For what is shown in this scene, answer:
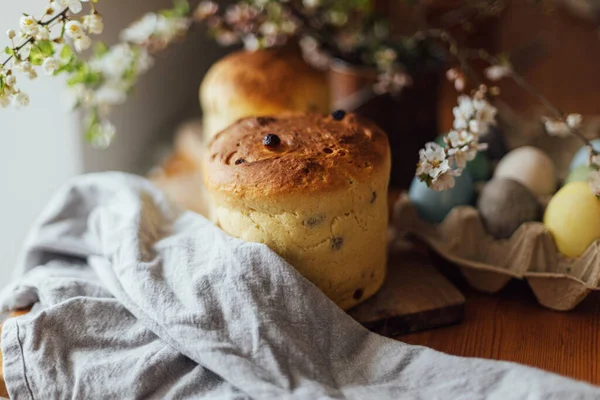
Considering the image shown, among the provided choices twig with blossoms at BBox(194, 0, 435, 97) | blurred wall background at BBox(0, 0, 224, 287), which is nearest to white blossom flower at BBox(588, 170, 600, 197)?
twig with blossoms at BBox(194, 0, 435, 97)

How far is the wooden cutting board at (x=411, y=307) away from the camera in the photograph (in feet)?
2.87

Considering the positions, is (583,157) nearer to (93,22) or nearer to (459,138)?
(459,138)

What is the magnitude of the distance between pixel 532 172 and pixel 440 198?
157 mm

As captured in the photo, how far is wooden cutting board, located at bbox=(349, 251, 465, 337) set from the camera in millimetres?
876

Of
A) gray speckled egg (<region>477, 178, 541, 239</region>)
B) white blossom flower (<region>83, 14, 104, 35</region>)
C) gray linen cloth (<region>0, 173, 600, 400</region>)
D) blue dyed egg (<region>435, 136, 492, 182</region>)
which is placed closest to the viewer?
gray linen cloth (<region>0, 173, 600, 400</region>)

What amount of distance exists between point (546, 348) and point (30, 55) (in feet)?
2.54

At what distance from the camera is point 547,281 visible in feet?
2.95

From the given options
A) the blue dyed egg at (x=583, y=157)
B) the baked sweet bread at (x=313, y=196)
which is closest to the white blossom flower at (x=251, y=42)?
the baked sweet bread at (x=313, y=196)

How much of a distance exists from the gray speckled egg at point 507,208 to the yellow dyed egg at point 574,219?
38 millimetres

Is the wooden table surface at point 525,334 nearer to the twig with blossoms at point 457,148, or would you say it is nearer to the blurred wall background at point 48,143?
the twig with blossoms at point 457,148

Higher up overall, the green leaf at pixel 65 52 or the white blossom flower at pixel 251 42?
the green leaf at pixel 65 52

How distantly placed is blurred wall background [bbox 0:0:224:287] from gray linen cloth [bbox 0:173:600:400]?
0.30m

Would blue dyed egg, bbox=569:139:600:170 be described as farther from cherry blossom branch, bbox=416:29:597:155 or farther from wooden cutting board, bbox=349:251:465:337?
wooden cutting board, bbox=349:251:465:337

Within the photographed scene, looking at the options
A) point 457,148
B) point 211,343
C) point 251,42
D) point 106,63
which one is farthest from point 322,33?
point 211,343
